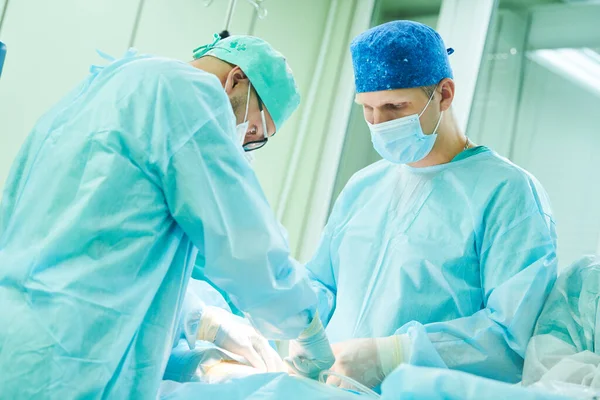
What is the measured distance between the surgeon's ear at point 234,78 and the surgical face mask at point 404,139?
0.44m

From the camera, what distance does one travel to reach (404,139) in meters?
1.88

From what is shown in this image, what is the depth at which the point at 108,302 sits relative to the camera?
1.19m

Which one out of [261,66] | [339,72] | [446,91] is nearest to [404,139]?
[446,91]

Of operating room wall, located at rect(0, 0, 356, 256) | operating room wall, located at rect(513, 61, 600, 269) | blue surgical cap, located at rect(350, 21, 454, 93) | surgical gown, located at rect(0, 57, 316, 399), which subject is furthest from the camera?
operating room wall, located at rect(513, 61, 600, 269)

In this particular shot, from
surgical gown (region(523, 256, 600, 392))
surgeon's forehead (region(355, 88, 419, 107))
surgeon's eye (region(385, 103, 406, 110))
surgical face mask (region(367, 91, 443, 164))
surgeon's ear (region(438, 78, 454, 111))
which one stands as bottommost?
surgical gown (region(523, 256, 600, 392))

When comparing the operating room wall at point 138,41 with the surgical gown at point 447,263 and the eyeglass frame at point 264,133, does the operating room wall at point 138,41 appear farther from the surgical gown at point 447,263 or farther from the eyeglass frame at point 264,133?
the surgical gown at point 447,263

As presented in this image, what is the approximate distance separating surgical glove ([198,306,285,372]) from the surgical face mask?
618mm

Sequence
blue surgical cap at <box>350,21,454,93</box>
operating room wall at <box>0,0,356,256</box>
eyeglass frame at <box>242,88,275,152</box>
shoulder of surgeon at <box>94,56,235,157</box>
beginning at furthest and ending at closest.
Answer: operating room wall at <box>0,0,356,256</box> → blue surgical cap at <box>350,21,454,93</box> → eyeglass frame at <box>242,88,275,152</box> → shoulder of surgeon at <box>94,56,235,157</box>

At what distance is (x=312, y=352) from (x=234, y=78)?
0.66 metres

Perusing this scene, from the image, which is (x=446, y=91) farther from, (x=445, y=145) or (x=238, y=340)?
(x=238, y=340)

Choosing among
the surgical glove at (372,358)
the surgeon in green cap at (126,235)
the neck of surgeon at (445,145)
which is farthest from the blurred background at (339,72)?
the surgical glove at (372,358)

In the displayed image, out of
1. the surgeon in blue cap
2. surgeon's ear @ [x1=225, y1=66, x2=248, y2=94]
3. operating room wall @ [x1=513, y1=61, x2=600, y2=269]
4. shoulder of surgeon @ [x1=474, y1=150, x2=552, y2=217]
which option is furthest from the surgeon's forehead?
operating room wall @ [x1=513, y1=61, x2=600, y2=269]

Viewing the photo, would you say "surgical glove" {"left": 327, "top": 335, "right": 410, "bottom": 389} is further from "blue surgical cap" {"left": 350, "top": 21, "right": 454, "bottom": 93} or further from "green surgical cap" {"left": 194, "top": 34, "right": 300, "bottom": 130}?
"blue surgical cap" {"left": 350, "top": 21, "right": 454, "bottom": 93}

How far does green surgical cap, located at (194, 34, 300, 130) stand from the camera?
1634mm
